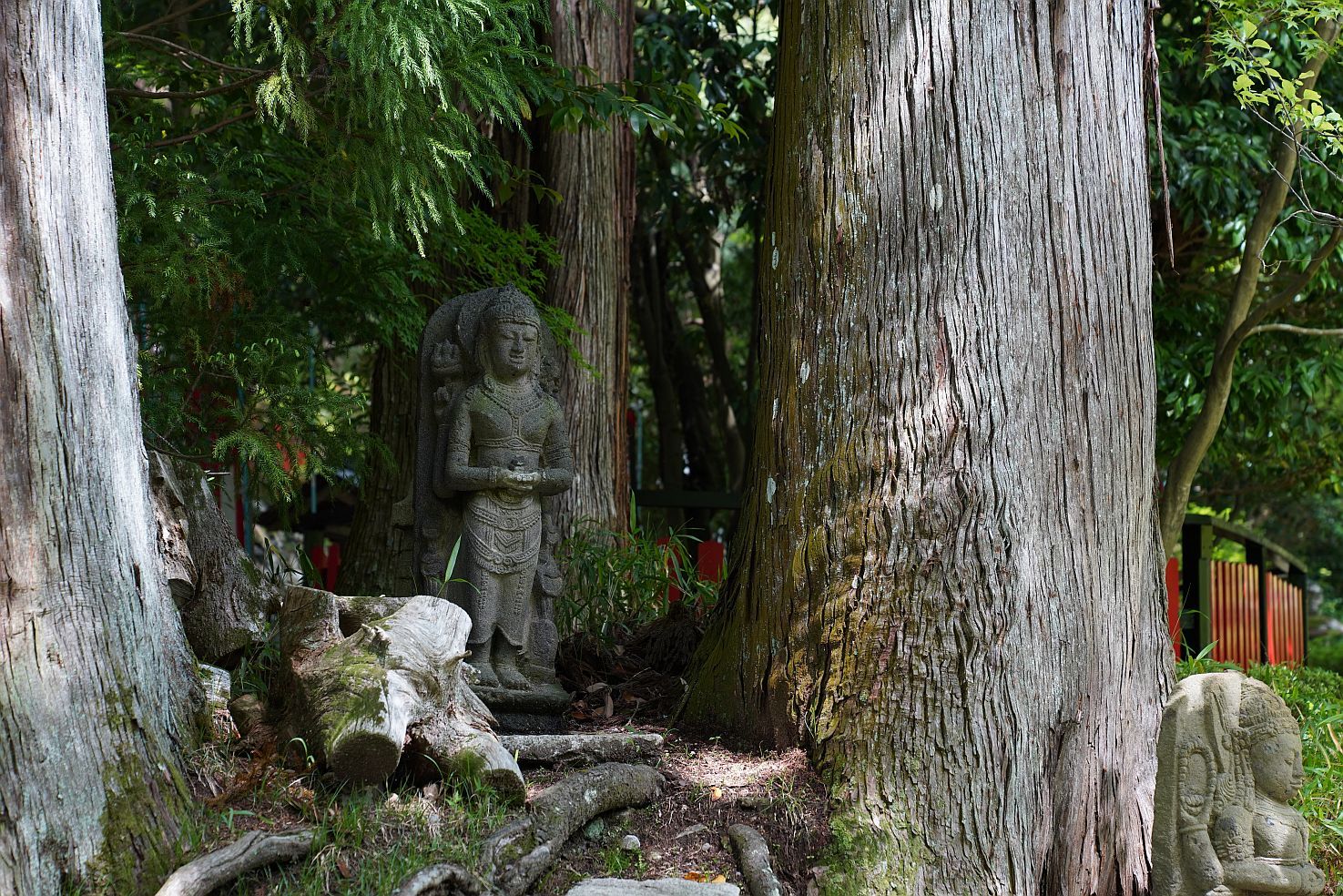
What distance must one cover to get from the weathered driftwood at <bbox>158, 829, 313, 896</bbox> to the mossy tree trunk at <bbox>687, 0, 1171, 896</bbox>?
1965 millimetres

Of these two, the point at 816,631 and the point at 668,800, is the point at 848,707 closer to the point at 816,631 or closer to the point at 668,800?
the point at 816,631

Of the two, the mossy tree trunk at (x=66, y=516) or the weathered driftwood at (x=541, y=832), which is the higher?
the mossy tree trunk at (x=66, y=516)

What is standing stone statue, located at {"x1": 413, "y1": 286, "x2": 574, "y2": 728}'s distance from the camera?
5344mm

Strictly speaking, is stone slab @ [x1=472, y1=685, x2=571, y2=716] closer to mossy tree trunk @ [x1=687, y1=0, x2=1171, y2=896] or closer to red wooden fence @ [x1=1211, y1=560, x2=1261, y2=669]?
mossy tree trunk @ [x1=687, y1=0, x2=1171, y2=896]

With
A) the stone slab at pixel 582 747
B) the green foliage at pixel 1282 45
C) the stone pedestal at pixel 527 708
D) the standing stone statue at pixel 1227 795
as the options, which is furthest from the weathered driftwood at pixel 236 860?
the green foliage at pixel 1282 45

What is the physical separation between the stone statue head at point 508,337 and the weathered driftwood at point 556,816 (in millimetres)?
1872

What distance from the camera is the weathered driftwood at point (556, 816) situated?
3.92m

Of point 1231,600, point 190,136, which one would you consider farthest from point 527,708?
point 1231,600

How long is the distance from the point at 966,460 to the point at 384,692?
2331mm

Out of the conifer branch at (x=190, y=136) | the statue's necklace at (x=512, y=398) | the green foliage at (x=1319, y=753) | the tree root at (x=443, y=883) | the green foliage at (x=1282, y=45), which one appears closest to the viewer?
the tree root at (x=443, y=883)

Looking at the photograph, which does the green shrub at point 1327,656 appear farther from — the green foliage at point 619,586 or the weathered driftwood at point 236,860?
the weathered driftwood at point 236,860

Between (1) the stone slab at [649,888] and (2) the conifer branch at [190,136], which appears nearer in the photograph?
(1) the stone slab at [649,888]

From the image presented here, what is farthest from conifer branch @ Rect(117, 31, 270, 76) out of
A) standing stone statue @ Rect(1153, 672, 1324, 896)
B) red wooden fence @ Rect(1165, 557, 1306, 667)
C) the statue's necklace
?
red wooden fence @ Rect(1165, 557, 1306, 667)

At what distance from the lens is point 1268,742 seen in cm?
427
